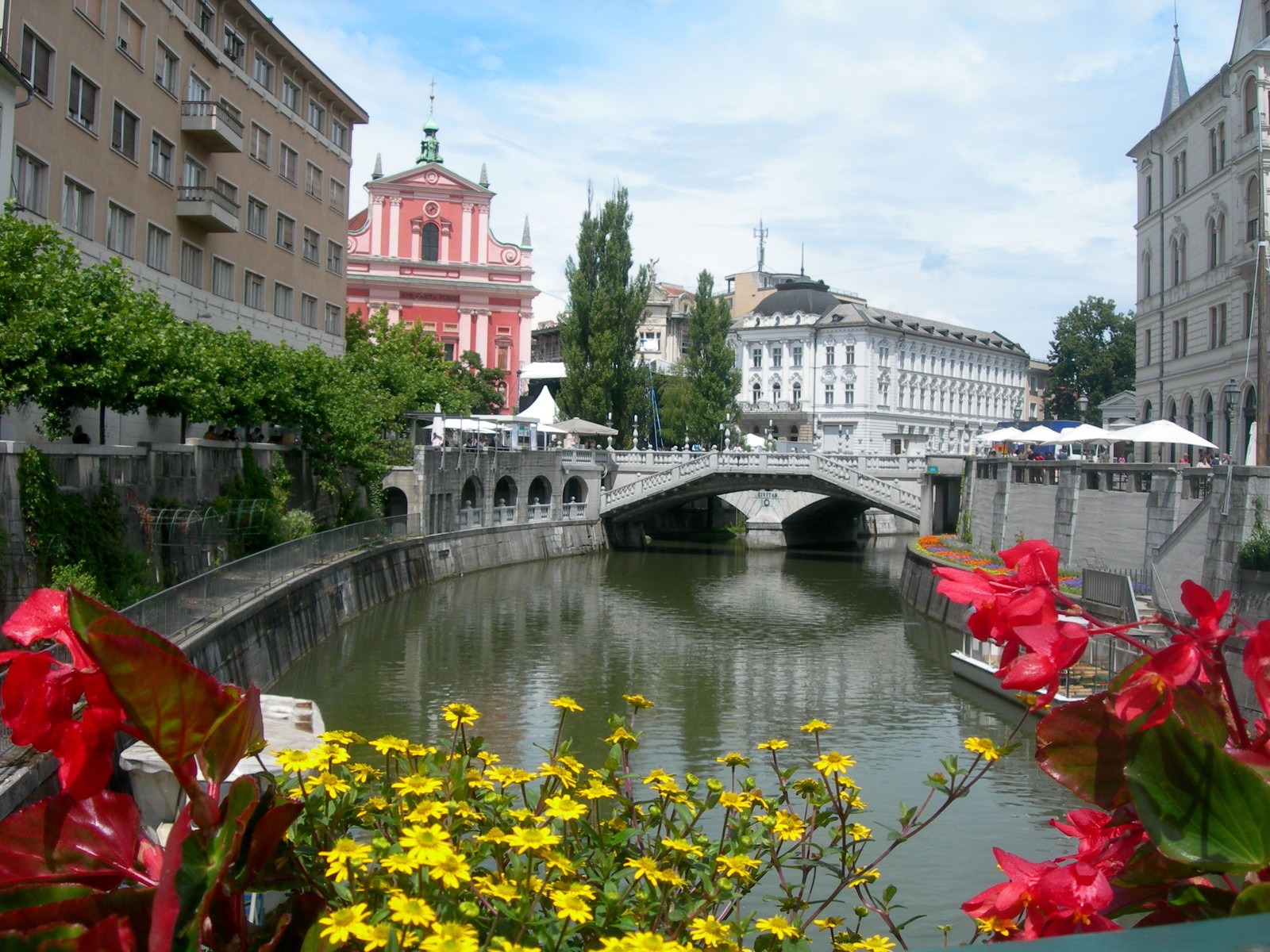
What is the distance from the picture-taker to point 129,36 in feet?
91.9

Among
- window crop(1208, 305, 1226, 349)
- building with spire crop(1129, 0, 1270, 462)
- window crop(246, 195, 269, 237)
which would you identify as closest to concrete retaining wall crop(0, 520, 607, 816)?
window crop(246, 195, 269, 237)

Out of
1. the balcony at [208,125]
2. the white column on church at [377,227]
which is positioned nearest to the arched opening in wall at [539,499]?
the white column on church at [377,227]

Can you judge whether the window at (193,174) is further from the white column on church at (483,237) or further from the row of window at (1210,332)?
the white column on church at (483,237)

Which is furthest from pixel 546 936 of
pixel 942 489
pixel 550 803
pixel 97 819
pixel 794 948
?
pixel 942 489

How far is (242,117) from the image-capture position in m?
35.3

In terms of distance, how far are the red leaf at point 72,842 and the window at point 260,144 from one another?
36.3 meters

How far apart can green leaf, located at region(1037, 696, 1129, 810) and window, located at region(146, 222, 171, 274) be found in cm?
3052

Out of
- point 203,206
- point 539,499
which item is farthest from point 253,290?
point 539,499

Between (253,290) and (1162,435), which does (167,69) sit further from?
(1162,435)

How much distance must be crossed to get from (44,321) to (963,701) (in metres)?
18.3

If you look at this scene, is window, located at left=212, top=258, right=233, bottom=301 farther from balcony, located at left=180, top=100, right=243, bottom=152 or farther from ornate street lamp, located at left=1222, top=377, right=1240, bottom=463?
ornate street lamp, located at left=1222, top=377, right=1240, bottom=463

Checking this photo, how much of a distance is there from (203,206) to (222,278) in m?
3.49

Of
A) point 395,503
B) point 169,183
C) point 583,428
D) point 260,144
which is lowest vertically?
point 395,503

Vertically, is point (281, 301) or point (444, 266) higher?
point (444, 266)
